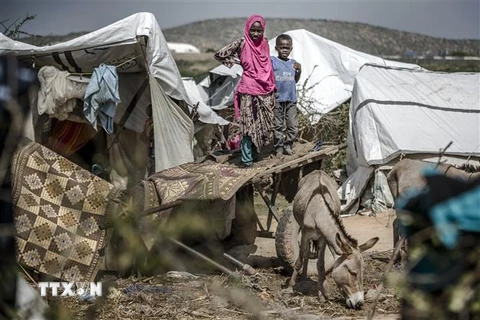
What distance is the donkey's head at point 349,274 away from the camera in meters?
6.87

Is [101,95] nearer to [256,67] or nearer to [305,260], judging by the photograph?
[256,67]

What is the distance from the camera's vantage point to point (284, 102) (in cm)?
938

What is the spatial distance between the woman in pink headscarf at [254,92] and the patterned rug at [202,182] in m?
0.46

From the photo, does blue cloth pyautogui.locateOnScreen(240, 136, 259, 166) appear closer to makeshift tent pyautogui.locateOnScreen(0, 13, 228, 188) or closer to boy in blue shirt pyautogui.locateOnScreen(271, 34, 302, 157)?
boy in blue shirt pyautogui.locateOnScreen(271, 34, 302, 157)

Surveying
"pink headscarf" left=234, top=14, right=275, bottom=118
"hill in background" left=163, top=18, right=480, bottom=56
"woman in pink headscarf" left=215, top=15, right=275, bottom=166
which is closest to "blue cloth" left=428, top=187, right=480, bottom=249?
"woman in pink headscarf" left=215, top=15, right=275, bottom=166

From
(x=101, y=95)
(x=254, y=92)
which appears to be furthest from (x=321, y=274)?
(x=101, y=95)

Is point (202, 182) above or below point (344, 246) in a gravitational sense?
above

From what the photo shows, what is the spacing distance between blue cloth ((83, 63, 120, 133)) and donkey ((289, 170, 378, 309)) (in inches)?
103

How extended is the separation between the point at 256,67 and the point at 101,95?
1938mm

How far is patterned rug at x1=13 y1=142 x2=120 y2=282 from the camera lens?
7.55 meters

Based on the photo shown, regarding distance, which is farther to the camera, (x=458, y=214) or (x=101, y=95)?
(x=101, y=95)

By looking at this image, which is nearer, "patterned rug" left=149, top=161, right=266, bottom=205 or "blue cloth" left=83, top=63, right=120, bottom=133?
"patterned rug" left=149, top=161, right=266, bottom=205

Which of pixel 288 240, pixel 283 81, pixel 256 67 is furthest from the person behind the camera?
pixel 283 81

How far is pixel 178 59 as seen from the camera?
204 ft
